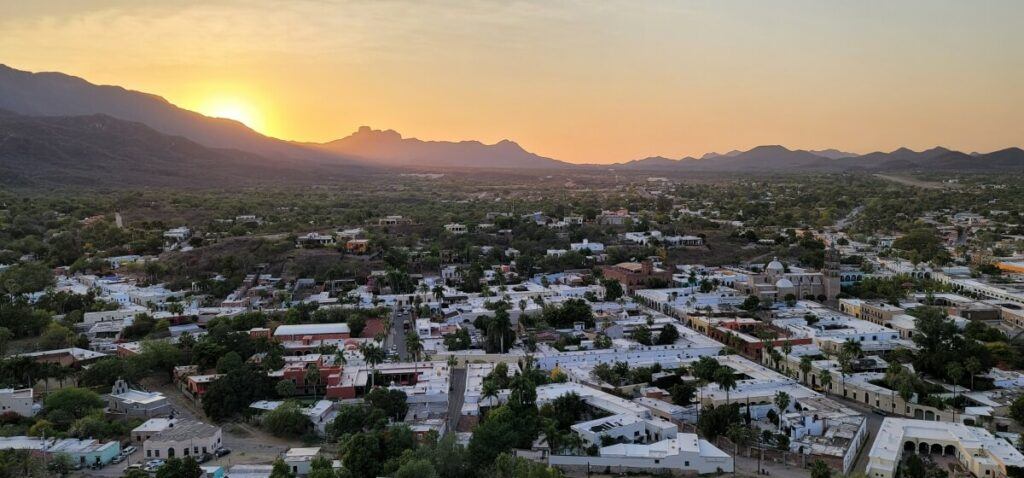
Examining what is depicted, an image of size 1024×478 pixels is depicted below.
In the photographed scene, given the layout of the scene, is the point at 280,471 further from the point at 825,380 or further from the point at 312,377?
the point at 825,380

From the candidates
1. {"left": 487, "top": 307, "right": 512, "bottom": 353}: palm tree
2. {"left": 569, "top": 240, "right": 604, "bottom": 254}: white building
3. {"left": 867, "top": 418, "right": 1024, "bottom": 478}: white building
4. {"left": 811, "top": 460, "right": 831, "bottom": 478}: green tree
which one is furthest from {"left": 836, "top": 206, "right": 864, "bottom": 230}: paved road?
{"left": 811, "top": 460, "right": 831, "bottom": 478}: green tree

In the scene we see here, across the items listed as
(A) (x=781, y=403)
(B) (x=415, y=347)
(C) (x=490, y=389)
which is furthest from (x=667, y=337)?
(C) (x=490, y=389)

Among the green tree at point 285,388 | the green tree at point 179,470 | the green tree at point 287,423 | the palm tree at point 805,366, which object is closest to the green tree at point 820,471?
the palm tree at point 805,366

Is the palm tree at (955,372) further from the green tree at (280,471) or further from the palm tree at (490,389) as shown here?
the green tree at (280,471)

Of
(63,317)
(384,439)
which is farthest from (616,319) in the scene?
(63,317)

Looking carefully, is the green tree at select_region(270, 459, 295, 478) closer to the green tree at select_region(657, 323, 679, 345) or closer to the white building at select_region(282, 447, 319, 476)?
the white building at select_region(282, 447, 319, 476)

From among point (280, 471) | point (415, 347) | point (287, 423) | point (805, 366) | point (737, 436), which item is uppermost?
point (415, 347)

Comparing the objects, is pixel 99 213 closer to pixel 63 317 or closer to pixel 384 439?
pixel 63 317
